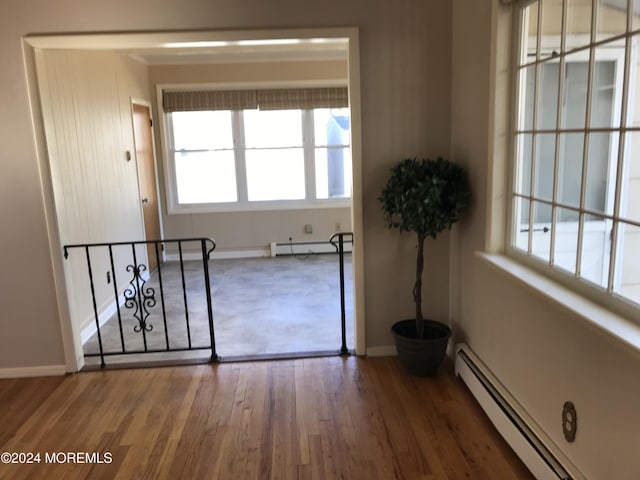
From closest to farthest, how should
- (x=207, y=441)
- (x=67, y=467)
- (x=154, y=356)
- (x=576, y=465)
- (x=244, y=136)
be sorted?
(x=576, y=465) → (x=67, y=467) → (x=207, y=441) → (x=154, y=356) → (x=244, y=136)

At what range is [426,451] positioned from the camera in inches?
90.3

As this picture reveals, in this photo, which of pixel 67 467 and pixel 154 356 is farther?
pixel 154 356

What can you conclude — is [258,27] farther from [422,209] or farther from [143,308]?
[143,308]

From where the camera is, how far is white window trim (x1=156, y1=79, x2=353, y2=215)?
615cm

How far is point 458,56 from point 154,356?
2.84m

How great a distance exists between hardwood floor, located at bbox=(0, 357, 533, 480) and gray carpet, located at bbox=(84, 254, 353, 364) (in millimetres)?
374

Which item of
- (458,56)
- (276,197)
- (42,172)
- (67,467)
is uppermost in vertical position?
(458,56)

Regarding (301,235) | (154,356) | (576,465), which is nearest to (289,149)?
(301,235)

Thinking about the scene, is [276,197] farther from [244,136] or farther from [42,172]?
[42,172]

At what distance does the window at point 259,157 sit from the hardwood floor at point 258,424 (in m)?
3.59

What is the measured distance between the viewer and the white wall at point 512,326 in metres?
1.61

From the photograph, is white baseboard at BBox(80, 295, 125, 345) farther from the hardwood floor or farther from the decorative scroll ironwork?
the hardwood floor

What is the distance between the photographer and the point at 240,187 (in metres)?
6.49

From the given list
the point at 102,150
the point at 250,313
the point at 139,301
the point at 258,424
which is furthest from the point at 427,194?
the point at 102,150
